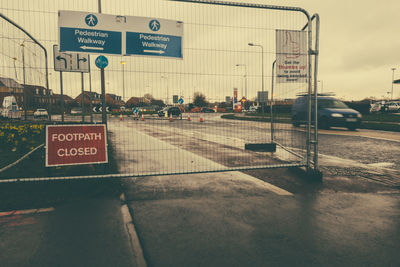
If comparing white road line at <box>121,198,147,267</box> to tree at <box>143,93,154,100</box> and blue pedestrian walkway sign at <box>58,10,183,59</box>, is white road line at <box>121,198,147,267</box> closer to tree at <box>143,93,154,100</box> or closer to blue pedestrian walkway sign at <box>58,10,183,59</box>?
tree at <box>143,93,154,100</box>

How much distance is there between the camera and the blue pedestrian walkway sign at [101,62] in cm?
477

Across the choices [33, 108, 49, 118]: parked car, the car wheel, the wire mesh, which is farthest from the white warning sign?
the car wheel

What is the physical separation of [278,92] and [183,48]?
8.10 ft

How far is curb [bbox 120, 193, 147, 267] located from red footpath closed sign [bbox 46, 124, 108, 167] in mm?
1193

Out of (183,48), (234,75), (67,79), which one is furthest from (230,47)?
(67,79)

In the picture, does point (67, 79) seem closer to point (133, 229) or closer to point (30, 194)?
point (30, 194)

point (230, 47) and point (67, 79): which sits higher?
point (230, 47)

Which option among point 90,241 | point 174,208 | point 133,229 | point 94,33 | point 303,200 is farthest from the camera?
point 94,33

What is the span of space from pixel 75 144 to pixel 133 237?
239 cm

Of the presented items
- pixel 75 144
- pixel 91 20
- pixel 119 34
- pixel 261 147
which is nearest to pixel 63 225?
pixel 75 144

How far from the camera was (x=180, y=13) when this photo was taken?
504 centimetres

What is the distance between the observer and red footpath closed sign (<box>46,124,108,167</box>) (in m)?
4.50

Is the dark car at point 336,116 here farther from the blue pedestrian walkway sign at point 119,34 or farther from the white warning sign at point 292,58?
the blue pedestrian walkway sign at point 119,34

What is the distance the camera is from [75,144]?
15.1ft
